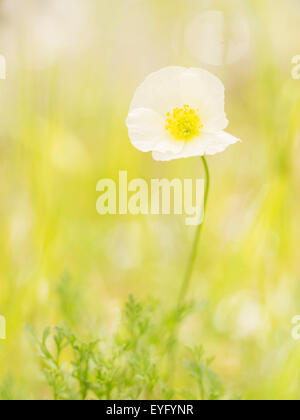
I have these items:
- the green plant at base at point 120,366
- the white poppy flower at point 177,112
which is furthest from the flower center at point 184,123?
the green plant at base at point 120,366

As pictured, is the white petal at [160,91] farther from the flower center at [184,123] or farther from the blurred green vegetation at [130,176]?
the blurred green vegetation at [130,176]

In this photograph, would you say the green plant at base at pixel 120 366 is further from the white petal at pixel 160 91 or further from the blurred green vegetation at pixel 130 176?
the white petal at pixel 160 91

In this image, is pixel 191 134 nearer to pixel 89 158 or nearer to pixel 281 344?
pixel 281 344

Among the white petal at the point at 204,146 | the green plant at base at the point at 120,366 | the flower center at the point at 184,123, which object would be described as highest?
the flower center at the point at 184,123

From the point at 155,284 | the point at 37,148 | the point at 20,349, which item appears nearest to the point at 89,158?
the point at 37,148

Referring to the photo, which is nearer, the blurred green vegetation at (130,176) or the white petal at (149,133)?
the white petal at (149,133)

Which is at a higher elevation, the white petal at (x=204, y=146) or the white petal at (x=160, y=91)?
the white petal at (x=160, y=91)
